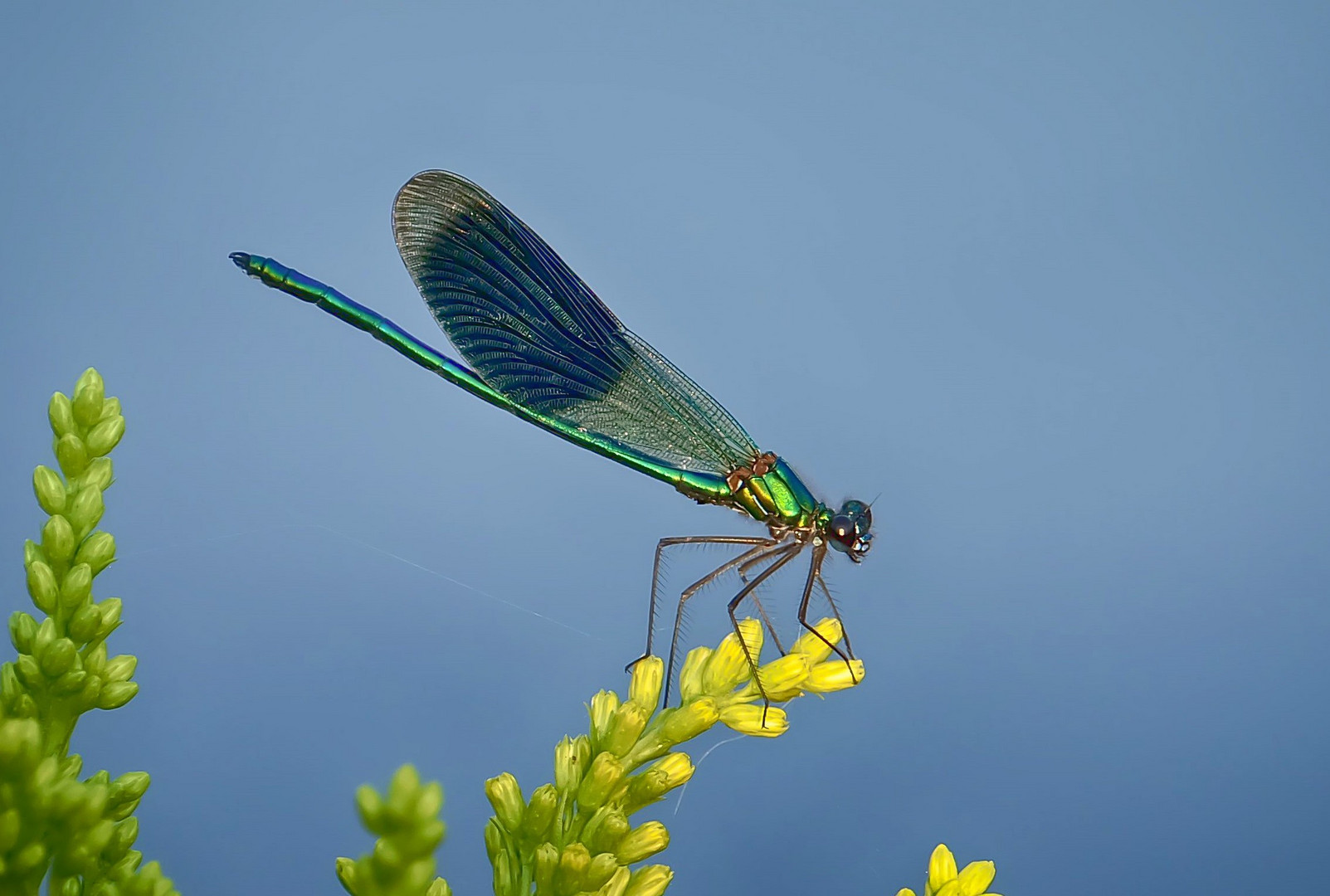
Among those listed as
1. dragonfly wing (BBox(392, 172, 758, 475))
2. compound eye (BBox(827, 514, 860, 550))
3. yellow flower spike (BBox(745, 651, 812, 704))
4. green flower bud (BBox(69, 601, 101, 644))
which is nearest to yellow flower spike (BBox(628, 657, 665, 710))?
yellow flower spike (BBox(745, 651, 812, 704))

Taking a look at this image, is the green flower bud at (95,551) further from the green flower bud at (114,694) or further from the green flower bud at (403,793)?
the green flower bud at (403,793)

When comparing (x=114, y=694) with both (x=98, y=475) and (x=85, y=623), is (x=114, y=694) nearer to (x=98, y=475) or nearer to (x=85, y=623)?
(x=85, y=623)

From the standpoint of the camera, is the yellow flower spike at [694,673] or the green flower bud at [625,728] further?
the yellow flower spike at [694,673]

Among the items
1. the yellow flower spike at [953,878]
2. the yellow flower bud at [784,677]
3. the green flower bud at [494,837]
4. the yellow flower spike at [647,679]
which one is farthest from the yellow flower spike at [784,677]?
the green flower bud at [494,837]

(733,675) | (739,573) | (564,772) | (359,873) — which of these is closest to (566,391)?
(739,573)

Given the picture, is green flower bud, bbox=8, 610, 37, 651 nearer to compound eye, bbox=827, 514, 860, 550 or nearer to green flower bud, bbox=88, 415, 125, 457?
green flower bud, bbox=88, 415, 125, 457
